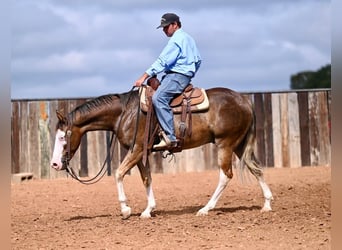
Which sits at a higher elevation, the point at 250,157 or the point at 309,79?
the point at 309,79

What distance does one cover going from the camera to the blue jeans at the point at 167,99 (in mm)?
7785

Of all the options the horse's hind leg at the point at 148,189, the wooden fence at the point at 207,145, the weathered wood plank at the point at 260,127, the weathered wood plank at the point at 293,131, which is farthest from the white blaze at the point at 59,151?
the weathered wood plank at the point at 293,131

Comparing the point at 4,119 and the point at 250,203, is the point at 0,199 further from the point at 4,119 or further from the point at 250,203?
the point at 250,203

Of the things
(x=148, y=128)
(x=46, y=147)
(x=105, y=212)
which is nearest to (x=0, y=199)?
(x=148, y=128)

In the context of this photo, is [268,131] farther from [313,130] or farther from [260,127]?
[313,130]

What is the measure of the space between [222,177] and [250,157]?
576 millimetres

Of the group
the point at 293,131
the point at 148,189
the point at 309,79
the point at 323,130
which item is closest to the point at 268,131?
the point at 293,131

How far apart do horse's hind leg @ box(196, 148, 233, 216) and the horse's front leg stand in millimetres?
1010

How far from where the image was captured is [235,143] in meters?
8.23

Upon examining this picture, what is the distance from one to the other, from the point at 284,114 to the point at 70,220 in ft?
31.5

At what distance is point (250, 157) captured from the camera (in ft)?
27.2

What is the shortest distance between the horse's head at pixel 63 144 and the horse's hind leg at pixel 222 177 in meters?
2.02

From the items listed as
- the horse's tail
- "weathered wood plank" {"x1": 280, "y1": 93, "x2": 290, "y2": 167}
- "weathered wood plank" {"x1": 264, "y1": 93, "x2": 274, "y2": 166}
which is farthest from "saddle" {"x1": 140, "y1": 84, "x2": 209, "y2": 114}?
"weathered wood plank" {"x1": 280, "y1": 93, "x2": 290, "y2": 167}

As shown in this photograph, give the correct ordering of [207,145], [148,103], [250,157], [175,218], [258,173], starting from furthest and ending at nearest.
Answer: [207,145] → [250,157] → [258,173] → [148,103] → [175,218]
